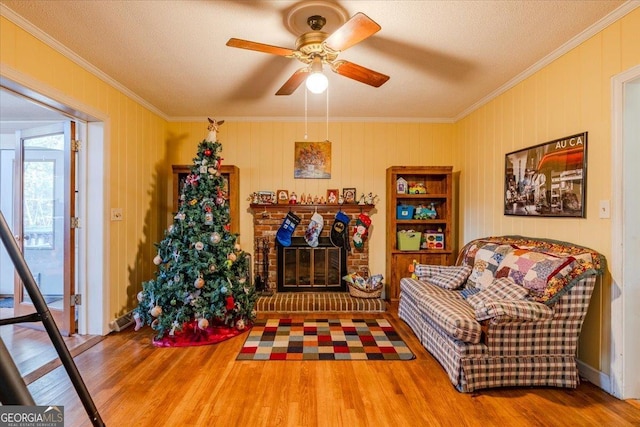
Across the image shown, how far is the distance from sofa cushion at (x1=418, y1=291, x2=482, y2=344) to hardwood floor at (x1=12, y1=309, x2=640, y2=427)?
38 cm

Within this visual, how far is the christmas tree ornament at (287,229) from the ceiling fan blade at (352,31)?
250 centimetres

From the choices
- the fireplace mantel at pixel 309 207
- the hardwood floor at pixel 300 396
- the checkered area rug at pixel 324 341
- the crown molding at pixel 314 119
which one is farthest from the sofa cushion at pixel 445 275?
the crown molding at pixel 314 119

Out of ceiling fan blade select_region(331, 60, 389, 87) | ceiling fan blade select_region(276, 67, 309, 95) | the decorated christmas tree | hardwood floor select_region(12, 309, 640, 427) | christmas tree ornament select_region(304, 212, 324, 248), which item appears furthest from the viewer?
christmas tree ornament select_region(304, 212, 324, 248)

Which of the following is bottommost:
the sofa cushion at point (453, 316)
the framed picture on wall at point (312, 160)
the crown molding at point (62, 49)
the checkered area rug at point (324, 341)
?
the checkered area rug at point (324, 341)

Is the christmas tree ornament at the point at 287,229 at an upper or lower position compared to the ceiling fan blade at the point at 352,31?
lower

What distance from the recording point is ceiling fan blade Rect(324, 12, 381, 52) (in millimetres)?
1705

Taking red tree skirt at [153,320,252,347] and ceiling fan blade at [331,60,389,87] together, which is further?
red tree skirt at [153,320,252,347]

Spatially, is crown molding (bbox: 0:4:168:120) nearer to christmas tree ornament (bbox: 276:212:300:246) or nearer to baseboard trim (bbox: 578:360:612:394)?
christmas tree ornament (bbox: 276:212:300:246)

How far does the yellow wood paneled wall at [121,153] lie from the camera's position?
2.31m

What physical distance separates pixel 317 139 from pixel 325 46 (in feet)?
7.89

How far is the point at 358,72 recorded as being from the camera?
2.35 m

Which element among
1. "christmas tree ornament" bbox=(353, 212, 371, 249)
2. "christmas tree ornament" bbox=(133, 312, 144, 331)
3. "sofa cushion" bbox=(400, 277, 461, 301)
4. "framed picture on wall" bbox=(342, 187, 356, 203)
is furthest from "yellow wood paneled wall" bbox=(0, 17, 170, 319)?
"sofa cushion" bbox=(400, 277, 461, 301)

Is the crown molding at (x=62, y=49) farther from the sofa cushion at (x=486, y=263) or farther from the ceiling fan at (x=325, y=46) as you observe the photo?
the sofa cushion at (x=486, y=263)

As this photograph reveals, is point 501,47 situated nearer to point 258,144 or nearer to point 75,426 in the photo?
point 258,144
